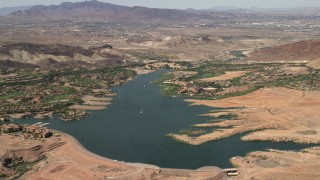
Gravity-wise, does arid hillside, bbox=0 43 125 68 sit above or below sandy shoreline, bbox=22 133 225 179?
above

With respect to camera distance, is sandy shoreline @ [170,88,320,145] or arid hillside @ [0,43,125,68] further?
arid hillside @ [0,43,125,68]

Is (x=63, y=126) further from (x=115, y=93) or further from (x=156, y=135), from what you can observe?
(x=115, y=93)

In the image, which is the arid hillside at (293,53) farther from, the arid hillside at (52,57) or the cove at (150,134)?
the cove at (150,134)

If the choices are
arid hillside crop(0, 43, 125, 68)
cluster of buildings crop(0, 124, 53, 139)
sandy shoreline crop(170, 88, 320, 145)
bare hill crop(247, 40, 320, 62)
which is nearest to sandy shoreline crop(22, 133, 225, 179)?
cluster of buildings crop(0, 124, 53, 139)

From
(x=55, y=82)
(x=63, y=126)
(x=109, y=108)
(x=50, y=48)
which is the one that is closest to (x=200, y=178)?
(x=63, y=126)

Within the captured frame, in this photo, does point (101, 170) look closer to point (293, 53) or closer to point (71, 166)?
point (71, 166)

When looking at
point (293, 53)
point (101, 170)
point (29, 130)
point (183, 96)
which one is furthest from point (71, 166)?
point (293, 53)

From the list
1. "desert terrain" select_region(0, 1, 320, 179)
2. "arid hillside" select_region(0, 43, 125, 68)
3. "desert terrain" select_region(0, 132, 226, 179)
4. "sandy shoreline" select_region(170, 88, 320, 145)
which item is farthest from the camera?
"arid hillside" select_region(0, 43, 125, 68)

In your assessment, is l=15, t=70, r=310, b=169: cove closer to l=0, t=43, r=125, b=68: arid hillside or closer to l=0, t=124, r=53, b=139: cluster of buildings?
l=0, t=124, r=53, b=139: cluster of buildings
